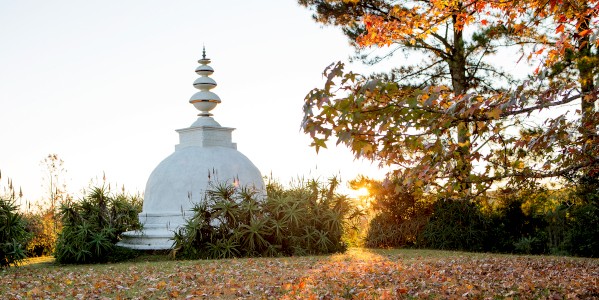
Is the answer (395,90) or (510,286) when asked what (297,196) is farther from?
(395,90)

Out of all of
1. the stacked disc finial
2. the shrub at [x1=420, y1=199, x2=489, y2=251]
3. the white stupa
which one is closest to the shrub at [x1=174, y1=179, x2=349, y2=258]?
the white stupa

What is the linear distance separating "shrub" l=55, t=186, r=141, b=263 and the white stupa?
53 cm

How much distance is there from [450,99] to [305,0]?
36.5ft

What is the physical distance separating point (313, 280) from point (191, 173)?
7.05 meters

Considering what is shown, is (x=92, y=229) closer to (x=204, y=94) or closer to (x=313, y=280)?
(x=204, y=94)

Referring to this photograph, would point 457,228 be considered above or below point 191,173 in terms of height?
below

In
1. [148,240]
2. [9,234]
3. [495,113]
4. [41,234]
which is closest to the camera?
[495,113]

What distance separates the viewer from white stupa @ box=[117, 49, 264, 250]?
45.9ft

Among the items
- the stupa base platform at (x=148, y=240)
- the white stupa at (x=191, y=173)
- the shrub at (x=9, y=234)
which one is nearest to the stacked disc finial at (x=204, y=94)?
the white stupa at (x=191, y=173)

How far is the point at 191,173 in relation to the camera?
14656 mm

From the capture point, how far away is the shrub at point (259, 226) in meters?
12.6

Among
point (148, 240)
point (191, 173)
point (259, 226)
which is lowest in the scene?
point (148, 240)

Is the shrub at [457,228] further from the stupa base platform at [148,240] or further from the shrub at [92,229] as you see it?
the shrub at [92,229]

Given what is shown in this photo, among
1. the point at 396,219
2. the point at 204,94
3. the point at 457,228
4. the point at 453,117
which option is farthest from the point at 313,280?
the point at 204,94
